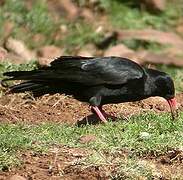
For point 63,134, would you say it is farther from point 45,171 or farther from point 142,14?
point 142,14

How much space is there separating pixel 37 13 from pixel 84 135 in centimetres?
849

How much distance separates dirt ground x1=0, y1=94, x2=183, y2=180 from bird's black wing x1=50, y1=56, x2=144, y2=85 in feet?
1.89

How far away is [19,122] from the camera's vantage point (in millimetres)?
8914

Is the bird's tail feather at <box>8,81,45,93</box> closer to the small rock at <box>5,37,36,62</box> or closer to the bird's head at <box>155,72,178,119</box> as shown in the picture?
the bird's head at <box>155,72,178,119</box>

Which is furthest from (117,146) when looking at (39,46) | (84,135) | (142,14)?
(142,14)

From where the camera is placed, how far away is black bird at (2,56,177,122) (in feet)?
28.8

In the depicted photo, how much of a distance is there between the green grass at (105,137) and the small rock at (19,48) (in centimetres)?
579

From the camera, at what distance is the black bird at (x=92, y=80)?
8.77 m

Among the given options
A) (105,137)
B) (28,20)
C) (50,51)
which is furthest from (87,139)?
(28,20)

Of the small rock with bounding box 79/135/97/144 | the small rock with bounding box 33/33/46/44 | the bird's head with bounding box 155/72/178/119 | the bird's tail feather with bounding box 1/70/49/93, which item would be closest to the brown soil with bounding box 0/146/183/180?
the small rock with bounding box 79/135/97/144

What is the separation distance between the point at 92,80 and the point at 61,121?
28.8 inches

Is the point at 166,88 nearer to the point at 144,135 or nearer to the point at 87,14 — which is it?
the point at 144,135

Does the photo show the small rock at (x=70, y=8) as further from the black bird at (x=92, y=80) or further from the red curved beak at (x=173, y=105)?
the black bird at (x=92, y=80)

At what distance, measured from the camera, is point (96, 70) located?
349 inches
